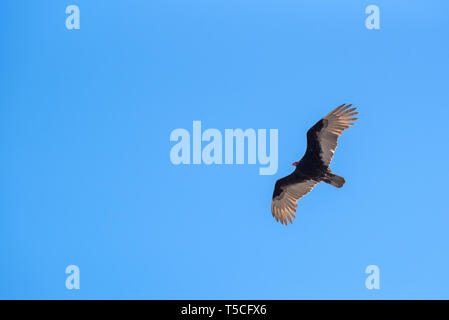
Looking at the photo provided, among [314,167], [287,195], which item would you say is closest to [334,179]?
[314,167]

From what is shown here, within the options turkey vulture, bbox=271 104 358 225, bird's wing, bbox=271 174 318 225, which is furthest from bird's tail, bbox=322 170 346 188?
bird's wing, bbox=271 174 318 225

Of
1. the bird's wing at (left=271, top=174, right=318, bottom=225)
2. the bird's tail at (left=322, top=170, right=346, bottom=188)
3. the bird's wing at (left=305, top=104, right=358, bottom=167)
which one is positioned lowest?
the bird's wing at (left=271, top=174, right=318, bottom=225)

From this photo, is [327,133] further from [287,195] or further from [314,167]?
[287,195]

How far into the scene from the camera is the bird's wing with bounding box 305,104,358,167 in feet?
40.8

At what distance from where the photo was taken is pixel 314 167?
505 inches

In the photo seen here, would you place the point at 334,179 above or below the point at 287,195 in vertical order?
above

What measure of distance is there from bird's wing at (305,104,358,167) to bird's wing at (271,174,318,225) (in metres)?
0.83

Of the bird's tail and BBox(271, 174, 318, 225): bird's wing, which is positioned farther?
BBox(271, 174, 318, 225): bird's wing

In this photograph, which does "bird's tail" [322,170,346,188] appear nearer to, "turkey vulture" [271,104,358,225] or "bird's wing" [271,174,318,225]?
"turkey vulture" [271,104,358,225]

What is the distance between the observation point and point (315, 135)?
41.2 ft

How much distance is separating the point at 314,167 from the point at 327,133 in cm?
75
